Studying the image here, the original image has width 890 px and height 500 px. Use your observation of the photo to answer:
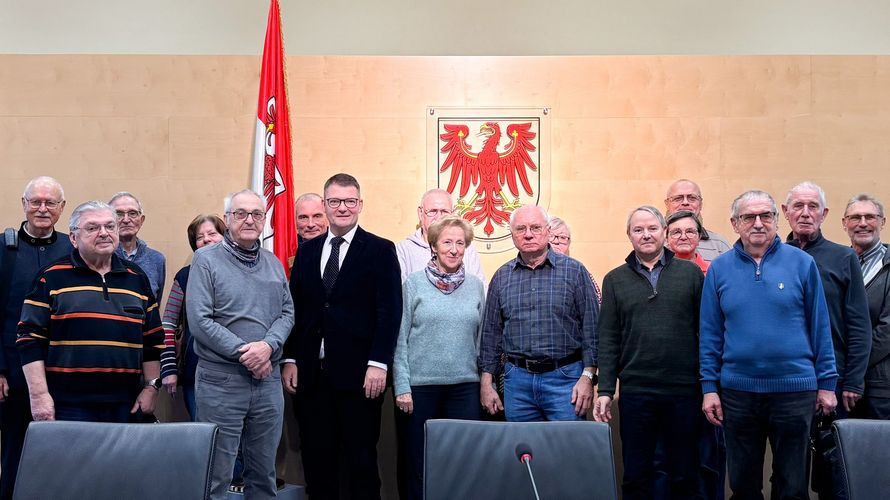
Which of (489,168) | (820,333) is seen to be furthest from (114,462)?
(489,168)

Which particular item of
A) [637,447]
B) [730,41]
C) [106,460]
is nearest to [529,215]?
[637,447]

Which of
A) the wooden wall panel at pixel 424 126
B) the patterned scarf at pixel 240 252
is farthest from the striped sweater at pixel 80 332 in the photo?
the wooden wall panel at pixel 424 126

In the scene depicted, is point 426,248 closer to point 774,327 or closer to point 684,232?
point 684,232

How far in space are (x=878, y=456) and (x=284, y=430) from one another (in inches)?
114

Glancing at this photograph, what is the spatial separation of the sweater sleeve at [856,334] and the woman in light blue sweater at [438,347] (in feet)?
5.08

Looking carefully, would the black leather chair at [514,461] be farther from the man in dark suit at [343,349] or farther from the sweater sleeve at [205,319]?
the man in dark suit at [343,349]

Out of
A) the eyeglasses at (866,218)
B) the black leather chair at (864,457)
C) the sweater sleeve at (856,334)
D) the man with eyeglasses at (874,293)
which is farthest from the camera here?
the eyeglasses at (866,218)

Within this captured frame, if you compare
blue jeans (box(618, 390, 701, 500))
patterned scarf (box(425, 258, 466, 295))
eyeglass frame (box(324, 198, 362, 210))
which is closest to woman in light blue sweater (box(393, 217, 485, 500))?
patterned scarf (box(425, 258, 466, 295))

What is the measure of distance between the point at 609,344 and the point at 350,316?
1105 mm

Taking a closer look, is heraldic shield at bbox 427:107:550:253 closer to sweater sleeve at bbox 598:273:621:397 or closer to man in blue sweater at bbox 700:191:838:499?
sweater sleeve at bbox 598:273:621:397

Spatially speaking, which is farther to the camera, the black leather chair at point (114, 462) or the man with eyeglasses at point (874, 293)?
the man with eyeglasses at point (874, 293)

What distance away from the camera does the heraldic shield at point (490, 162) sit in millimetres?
4867

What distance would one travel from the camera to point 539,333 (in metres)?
3.37

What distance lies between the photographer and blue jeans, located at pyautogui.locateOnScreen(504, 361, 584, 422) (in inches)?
131
